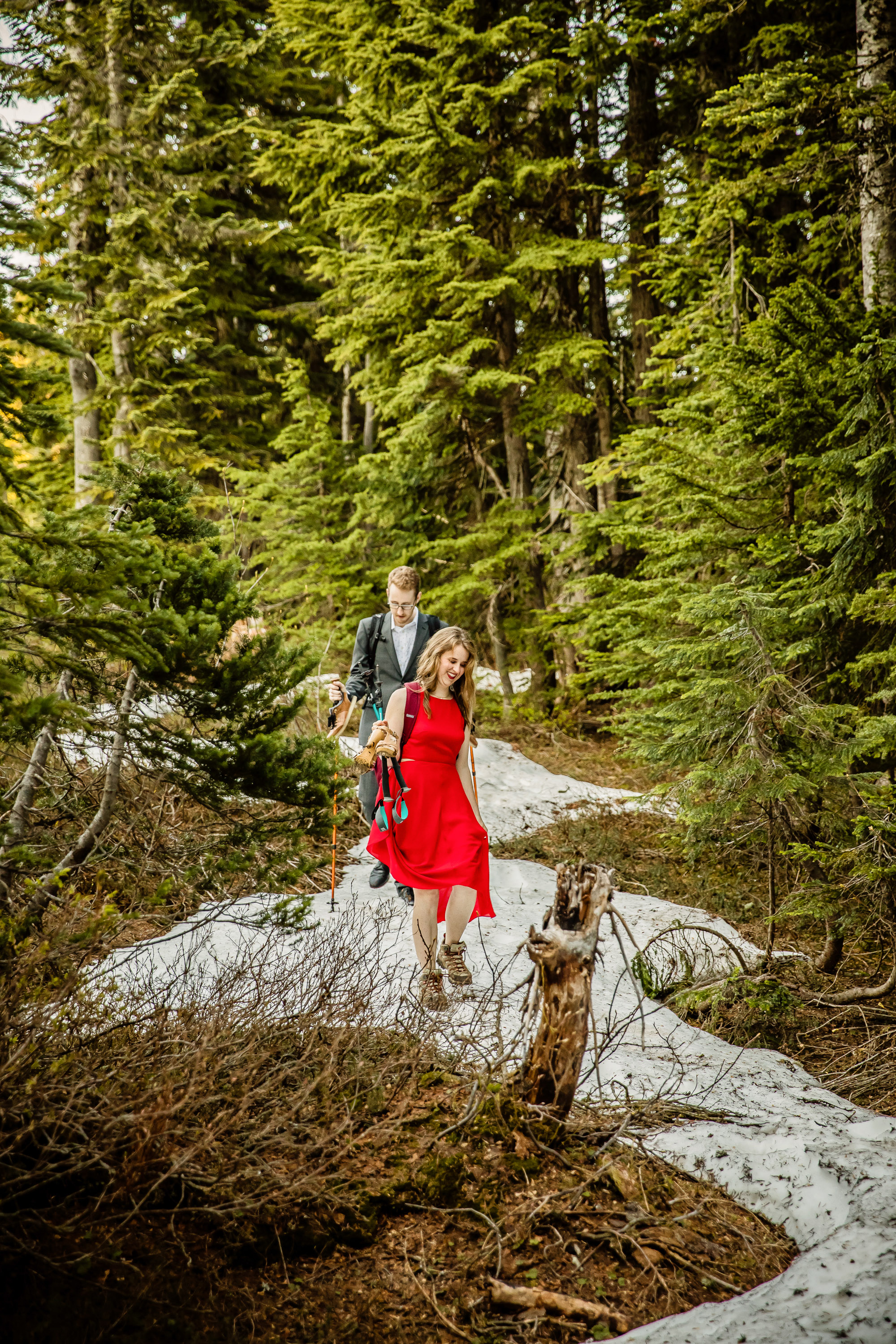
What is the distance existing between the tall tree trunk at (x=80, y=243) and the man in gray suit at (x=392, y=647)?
29.8 ft

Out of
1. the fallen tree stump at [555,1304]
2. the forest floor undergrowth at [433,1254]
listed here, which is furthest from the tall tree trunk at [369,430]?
the fallen tree stump at [555,1304]

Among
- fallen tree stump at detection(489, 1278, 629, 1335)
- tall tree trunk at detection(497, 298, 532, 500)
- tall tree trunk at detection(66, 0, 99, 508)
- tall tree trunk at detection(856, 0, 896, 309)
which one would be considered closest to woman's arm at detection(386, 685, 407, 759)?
fallen tree stump at detection(489, 1278, 629, 1335)

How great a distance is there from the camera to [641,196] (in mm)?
11367

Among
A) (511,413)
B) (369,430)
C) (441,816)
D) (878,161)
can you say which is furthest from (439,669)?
(369,430)

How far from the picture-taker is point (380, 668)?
19.8 ft

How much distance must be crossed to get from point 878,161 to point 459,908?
→ 619 cm

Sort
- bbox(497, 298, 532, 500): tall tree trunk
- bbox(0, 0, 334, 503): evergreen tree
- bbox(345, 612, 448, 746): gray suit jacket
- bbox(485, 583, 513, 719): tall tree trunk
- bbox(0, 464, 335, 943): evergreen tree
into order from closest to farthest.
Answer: bbox(0, 464, 335, 943): evergreen tree, bbox(345, 612, 448, 746): gray suit jacket, bbox(497, 298, 532, 500): tall tree trunk, bbox(485, 583, 513, 719): tall tree trunk, bbox(0, 0, 334, 503): evergreen tree

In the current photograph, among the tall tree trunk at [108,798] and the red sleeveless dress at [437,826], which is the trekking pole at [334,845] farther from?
the tall tree trunk at [108,798]

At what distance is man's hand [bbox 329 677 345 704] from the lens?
5672mm

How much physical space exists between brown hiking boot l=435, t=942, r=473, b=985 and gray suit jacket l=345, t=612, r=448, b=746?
1.71 m

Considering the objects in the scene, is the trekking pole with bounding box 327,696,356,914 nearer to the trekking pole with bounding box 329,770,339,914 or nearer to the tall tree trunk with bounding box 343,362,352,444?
the trekking pole with bounding box 329,770,339,914

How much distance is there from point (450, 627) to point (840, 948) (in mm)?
3304

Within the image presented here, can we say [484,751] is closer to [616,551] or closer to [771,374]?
[616,551]

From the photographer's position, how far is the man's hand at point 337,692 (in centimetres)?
567
